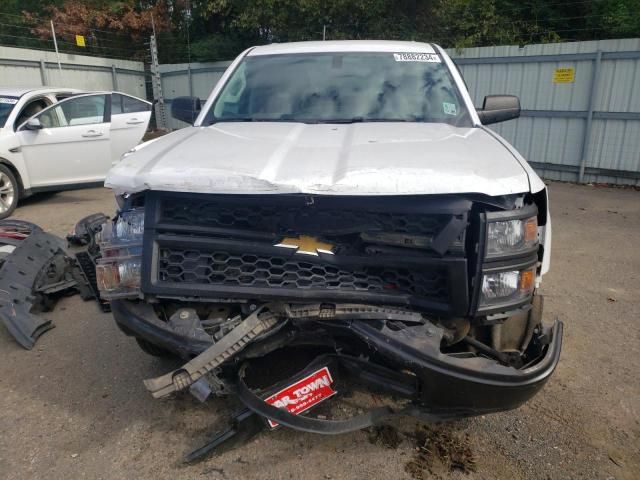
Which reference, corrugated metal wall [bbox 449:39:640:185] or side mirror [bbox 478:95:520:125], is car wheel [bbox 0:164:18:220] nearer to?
side mirror [bbox 478:95:520:125]

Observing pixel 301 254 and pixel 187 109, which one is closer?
pixel 301 254

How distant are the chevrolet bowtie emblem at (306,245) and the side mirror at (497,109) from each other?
2058mm

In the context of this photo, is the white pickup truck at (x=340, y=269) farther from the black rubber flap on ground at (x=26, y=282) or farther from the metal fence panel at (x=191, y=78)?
the metal fence panel at (x=191, y=78)

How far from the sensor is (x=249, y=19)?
50.3ft

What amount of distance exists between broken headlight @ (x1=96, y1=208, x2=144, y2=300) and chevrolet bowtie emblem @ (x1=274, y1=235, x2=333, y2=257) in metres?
0.68

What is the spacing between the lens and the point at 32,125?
709 cm

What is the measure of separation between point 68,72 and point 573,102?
13458mm

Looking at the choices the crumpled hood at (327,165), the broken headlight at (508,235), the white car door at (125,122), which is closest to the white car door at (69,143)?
the white car door at (125,122)

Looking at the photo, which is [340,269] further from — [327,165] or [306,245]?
[327,165]

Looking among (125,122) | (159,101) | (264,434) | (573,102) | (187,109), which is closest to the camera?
(264,434)

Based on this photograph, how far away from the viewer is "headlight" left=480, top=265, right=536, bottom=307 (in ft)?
6.86

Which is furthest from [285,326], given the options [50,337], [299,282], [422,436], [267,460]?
[50,337]

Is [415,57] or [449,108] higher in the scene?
[415,57]

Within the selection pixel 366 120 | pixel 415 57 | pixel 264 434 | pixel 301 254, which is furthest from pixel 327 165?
pixel 415 57
